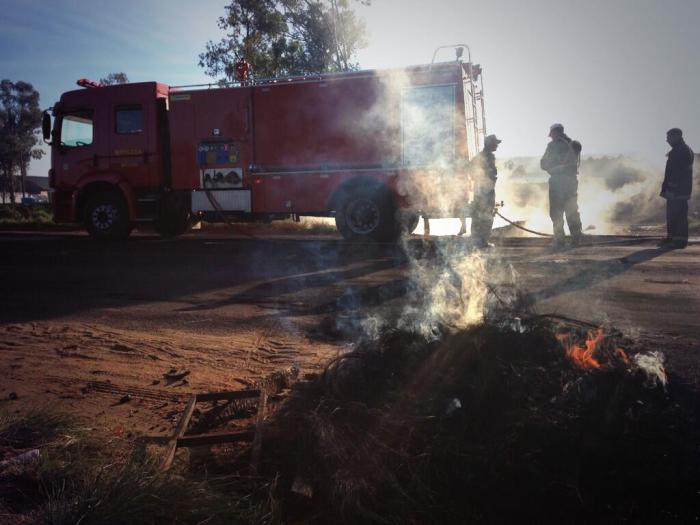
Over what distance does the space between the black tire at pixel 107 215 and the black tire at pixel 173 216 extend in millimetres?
785

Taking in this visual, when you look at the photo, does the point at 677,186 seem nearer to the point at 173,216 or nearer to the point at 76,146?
the point at 173,216

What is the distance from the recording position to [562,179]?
9.92 meters

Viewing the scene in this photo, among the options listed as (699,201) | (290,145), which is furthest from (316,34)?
(699,201)

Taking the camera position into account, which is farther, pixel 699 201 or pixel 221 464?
pixel 699 201

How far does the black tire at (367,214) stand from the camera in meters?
10.7

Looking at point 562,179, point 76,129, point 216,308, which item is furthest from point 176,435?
point 76,129

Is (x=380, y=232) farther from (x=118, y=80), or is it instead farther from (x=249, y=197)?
(x=118, y=80)

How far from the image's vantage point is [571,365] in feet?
9.93

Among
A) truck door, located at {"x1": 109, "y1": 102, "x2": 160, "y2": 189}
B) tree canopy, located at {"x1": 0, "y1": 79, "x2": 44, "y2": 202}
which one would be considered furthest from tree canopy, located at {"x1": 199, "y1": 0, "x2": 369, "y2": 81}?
tree canopy, located at {"x1": 0, "y1": 79, "x2": 44, "y2": 202}

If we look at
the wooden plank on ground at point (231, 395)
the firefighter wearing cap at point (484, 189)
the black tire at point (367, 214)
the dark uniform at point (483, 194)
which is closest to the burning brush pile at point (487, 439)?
the wooden plank on ground at point (231, 395)

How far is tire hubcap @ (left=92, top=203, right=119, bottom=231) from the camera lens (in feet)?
40.3

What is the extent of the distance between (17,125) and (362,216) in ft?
165

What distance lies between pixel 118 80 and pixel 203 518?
126 feet

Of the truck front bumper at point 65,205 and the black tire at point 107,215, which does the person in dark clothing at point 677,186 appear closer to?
the black tire at point 107,215
